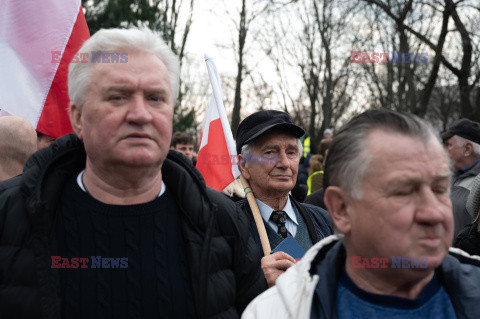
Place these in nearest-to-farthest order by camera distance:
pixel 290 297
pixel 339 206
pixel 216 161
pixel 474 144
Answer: pixel 290 297 < pixel 339 206 < pixel 216 161 < pixel 474 144

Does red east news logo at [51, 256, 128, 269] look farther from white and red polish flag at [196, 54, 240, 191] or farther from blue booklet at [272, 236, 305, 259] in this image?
white and red polish flag at [196, 54, 240, 191]

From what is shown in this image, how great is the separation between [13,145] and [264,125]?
1.65 metres

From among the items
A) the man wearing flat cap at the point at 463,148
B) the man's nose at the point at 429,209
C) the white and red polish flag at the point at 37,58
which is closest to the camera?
the man's nose at the point at 429,209

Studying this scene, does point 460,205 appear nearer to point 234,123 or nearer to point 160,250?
point 160,250

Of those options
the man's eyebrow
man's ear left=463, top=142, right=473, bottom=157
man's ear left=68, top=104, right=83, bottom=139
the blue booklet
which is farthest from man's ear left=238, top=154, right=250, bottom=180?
man's ear left=463, top=142, right=473, bottom=157

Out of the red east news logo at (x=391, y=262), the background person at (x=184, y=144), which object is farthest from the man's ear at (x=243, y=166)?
the background person at (x=184, y=144)

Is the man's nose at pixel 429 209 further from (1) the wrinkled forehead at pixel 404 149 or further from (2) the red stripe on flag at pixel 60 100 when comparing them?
(2) the red stripe on flag at pixel 60 100

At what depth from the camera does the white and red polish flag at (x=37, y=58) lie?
3.49m

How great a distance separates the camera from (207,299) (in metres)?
1.94

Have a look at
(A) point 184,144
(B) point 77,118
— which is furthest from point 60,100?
(A) point 184,144

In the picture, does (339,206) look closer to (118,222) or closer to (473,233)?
(118,222)

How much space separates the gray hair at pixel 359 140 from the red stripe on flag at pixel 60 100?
217cm

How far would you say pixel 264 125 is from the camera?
325 centimetres

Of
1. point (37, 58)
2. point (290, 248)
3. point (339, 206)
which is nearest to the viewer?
point (339, 206)
